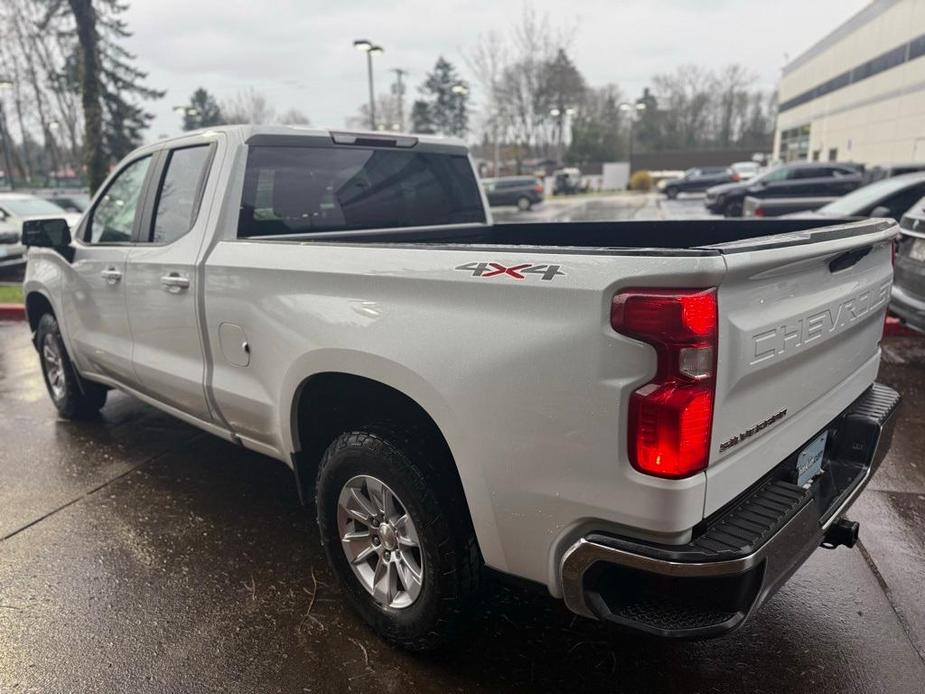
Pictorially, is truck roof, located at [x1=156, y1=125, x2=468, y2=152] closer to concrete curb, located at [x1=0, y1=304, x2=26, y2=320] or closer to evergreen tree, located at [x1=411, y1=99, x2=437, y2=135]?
concrete curb, located at [x1=0, y1=304, x2=26, y2=320]

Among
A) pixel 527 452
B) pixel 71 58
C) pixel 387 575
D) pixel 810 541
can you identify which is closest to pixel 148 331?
pixel 387 575

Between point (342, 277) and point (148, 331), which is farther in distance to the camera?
point (148, 331)

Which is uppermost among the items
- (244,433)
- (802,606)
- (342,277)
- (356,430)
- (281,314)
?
(342,277)

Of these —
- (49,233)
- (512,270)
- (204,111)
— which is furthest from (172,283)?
(204,111)

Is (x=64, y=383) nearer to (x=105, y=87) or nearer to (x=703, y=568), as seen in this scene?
(x=703, y=568)

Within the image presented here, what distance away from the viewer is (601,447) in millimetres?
1847

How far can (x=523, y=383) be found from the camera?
196 cm

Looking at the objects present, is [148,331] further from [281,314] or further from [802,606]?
[802,606]

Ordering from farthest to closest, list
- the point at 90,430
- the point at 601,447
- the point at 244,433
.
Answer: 1. the point at 90,430
2. the point at 244,433
3. the point at 601,447

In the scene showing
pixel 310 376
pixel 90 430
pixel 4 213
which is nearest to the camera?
pixel 310 376

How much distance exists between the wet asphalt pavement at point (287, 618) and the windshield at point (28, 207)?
38.2 feet

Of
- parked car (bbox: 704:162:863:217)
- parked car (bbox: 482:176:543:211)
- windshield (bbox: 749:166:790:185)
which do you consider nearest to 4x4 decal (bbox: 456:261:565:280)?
parked car (bbox: 704:162:863:217)

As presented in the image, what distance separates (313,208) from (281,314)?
1.06 meters

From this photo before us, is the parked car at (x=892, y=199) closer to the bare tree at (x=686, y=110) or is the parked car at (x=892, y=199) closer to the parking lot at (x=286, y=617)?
the parking lot at (x=286, y=617)
